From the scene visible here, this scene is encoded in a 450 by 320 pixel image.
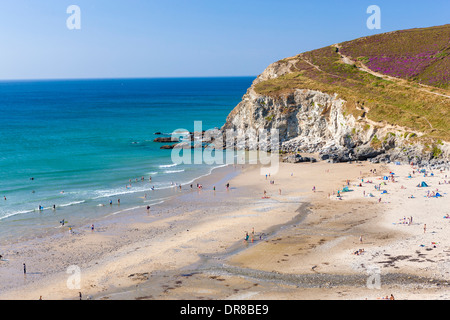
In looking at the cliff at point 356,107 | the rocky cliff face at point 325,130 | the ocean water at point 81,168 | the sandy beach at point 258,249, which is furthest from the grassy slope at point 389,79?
the ocean water at point 81,168

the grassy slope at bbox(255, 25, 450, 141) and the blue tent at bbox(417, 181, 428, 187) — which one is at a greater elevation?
the grassy slope at bbox(255, 25, 450, 141)

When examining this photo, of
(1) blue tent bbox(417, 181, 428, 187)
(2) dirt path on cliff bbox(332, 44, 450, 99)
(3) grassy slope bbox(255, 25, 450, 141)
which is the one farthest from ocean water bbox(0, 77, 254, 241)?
(2) dirt path on cliff bbox(332, 44, 450, 99)

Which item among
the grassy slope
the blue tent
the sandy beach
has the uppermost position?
the grassy slope

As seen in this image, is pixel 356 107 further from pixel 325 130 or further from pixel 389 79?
pixel 389 79

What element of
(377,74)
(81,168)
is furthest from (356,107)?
(81,168)

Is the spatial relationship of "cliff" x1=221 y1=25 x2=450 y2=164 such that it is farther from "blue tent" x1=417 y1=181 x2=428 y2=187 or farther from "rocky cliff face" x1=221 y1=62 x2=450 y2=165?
"blue tent" x1=417 y1=181 x2=428 y2=187

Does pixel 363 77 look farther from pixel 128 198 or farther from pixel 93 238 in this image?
pixel 93 238

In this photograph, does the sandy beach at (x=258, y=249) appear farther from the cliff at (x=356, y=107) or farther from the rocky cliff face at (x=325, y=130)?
the cliff at (x=356, y=107)
